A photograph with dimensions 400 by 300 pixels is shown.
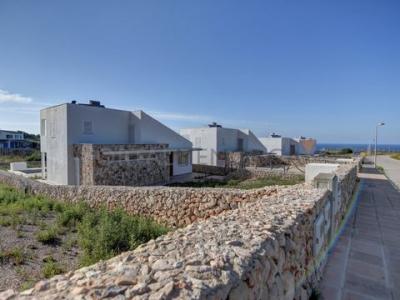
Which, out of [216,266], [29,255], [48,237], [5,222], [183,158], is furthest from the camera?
[183,158]

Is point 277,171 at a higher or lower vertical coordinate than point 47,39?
lower

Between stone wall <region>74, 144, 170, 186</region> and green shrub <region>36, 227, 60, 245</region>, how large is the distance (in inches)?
304

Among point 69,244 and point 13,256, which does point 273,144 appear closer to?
point 69,244

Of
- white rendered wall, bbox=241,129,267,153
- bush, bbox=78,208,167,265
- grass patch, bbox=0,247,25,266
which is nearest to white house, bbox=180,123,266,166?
white rendered wall, bbox=241,129,267,153

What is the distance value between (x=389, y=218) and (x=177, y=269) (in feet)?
26.2

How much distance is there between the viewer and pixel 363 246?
527cm

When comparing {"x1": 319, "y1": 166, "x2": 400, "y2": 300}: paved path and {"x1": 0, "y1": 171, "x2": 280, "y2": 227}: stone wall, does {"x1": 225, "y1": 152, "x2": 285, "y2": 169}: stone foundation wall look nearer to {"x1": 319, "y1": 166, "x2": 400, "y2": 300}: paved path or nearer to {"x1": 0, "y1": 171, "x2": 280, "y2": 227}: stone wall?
{"x1": 0, "y1": 171, "x2": 280, "y2": 227}: stone wall

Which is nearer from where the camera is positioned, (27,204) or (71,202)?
(27,204)

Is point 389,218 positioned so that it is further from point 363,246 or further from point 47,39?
point 47,39

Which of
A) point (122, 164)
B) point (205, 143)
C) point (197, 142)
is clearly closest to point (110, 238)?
point (122, 164)

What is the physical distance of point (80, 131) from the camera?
1570 centimetres

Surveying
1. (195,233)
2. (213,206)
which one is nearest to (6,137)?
(213,206)

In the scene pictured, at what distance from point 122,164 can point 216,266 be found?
49.2ft

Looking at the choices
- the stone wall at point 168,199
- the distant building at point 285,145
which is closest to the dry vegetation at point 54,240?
the stone wall at point 168,199
